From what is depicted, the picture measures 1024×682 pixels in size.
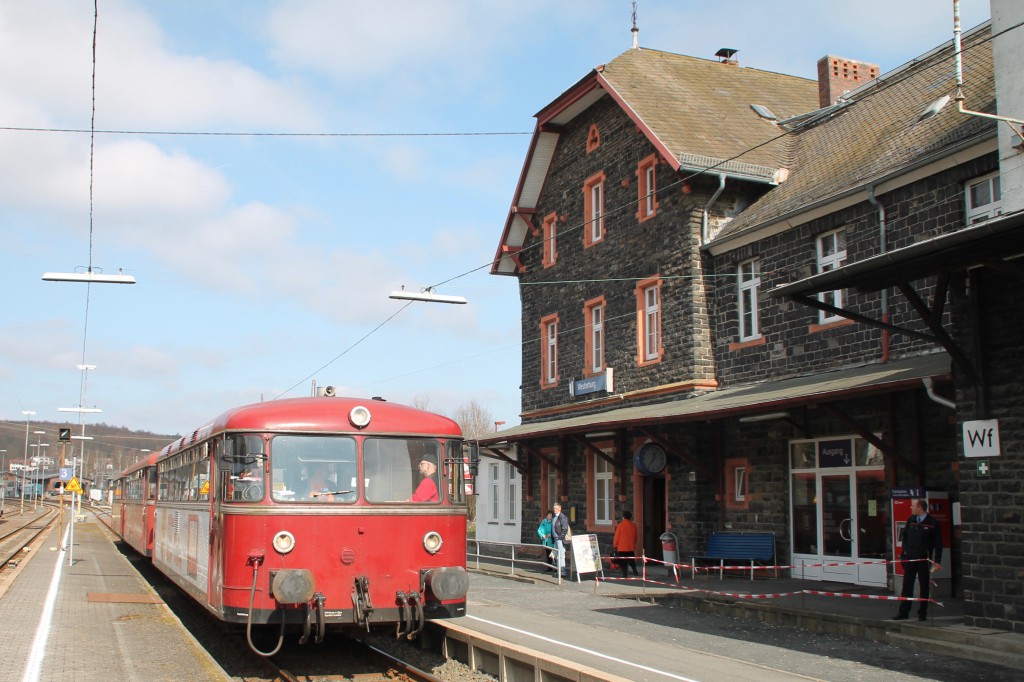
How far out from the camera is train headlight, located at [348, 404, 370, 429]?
10586 mm

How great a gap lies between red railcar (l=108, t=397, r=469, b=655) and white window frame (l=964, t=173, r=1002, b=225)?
8746mm

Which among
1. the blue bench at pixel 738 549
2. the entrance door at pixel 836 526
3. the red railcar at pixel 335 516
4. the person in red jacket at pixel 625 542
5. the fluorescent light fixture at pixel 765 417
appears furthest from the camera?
the person in red jacket at pixel 625 542

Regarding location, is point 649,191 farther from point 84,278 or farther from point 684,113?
point 84,278

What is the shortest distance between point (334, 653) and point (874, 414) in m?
9.27

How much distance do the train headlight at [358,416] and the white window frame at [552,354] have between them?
53.7ft

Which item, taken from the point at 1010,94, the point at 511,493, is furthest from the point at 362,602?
the point at 511,493

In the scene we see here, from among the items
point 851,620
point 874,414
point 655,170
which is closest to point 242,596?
point 851,620

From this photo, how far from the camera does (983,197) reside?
1523 centimetres

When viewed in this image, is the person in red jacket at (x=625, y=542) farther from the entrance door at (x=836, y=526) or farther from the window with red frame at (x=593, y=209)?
the window with red frame at (x=593, y=209)

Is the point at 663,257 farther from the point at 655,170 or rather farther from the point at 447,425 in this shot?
the point at 447,425

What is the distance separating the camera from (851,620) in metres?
12.7

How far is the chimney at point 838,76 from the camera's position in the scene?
24438 mm

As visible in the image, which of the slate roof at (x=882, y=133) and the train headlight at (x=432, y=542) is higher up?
the slate roof at (x=882, y=133)

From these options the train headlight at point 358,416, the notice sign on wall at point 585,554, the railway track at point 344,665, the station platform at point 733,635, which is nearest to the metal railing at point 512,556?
the notice sign on wall at point 585,554
